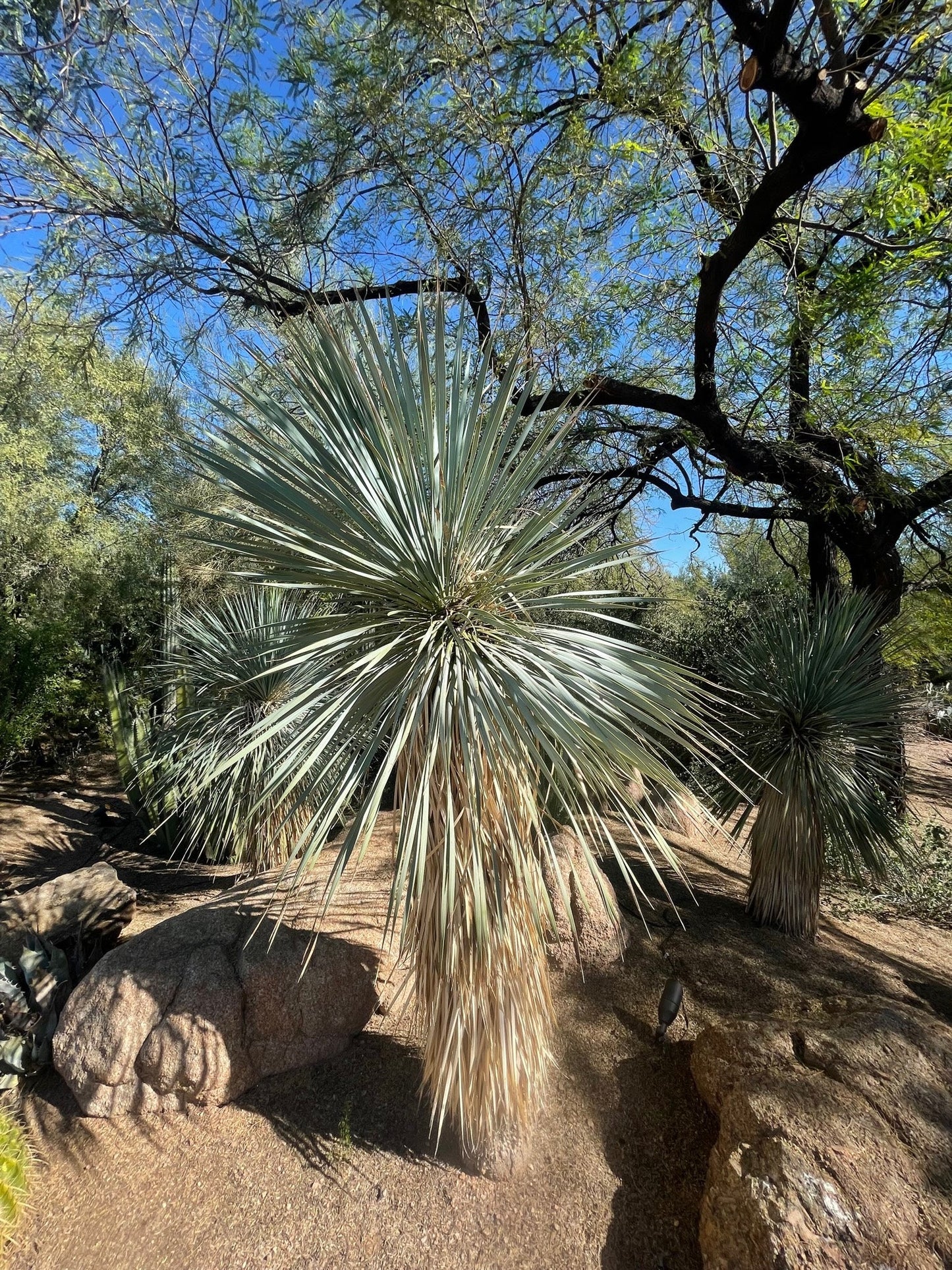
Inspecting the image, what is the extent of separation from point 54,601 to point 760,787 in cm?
847

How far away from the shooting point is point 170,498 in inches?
316

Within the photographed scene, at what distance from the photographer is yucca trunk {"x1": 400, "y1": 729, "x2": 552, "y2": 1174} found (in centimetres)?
205

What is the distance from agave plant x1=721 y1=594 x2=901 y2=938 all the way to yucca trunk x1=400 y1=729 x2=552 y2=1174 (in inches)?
89.8

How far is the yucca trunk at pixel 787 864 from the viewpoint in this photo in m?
3.90

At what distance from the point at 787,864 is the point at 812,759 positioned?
73 cm

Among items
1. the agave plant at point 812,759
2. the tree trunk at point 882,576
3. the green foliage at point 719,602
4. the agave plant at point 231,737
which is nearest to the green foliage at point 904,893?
the tree trunk at point 882,576

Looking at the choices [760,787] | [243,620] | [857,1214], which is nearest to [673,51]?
[760,787]

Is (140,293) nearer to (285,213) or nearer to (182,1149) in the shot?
(285,213)

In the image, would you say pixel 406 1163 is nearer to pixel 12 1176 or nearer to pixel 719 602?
pixel 12 1176

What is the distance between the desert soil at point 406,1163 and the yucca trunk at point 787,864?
1.31 feet

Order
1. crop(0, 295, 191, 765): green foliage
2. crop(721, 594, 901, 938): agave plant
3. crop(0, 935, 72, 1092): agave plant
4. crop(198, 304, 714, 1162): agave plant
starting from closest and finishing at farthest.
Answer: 1. crop(198, 304, 714, 1162): agave plant
2. crop(0, 935, 72, 1092): agave plant
3. crop(721, 594, 901, 938): agave plant
4. crop(0, 295, 191, 765): green foliage

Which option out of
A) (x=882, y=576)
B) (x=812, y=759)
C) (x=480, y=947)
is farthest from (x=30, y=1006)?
(x=882, y=576)

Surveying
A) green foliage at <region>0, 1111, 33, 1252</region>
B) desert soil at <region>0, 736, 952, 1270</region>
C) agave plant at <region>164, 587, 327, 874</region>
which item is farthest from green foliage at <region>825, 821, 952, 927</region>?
green foliage at <region>0, 1111, 33, 1252</region>

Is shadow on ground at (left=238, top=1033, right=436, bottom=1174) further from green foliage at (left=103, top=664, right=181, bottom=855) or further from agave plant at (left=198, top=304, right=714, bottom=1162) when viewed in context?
green foliage at (left=103, top=664, right=181, bottom=855)
